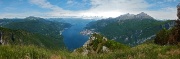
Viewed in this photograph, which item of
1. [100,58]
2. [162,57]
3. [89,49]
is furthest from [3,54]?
[89,49]

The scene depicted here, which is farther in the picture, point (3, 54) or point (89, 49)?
point (89, 49)

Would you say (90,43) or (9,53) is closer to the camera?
(9,53)

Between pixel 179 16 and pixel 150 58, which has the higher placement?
pixel 179 16

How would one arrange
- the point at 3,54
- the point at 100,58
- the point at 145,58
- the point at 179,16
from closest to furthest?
the point at 3,54, the point at 145,58, the point at 100,58, the point at 179,16

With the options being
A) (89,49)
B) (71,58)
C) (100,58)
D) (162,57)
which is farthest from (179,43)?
(89,49)

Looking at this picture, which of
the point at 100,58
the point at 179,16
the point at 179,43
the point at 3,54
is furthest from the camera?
the point at 179,16

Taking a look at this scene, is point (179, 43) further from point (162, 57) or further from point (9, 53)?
point (9, 53)

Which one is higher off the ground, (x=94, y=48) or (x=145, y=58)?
(x=145, y=58)

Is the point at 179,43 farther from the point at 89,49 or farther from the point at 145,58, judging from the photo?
the point at 89,49

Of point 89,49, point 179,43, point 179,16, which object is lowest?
point 89,49
